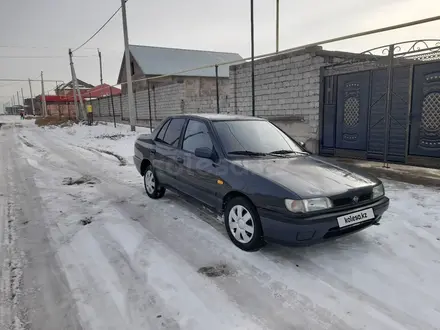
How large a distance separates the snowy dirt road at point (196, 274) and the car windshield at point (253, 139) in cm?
108

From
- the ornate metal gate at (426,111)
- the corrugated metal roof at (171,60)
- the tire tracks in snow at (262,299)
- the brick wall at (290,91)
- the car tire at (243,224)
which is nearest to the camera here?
the tire tracks in snow at (262,299)

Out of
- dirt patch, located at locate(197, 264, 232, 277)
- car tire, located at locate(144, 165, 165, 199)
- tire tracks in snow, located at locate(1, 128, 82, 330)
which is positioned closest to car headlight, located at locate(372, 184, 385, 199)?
dirt patch, located at locate(197, 264, 232, 277)

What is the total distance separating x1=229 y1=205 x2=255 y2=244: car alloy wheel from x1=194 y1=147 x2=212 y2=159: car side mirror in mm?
732

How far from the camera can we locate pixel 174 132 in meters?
4.94

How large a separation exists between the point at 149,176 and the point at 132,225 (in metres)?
1.41

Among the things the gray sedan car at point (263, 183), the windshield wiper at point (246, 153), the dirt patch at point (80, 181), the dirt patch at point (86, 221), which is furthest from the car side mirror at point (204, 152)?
the dirt patch at point (80, 181)

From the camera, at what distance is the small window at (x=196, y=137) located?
4180mm

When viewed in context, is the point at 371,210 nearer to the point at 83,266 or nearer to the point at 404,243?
the point at 404,243

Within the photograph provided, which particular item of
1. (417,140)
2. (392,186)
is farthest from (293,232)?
(417,140)

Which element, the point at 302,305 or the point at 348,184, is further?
the point at 348,184

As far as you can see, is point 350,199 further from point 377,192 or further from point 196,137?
point 196,137

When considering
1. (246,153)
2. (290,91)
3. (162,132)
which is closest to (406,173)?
(290,91)

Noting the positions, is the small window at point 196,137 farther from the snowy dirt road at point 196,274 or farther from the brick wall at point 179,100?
the brick wall at point 179,100

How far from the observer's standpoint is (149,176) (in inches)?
218
